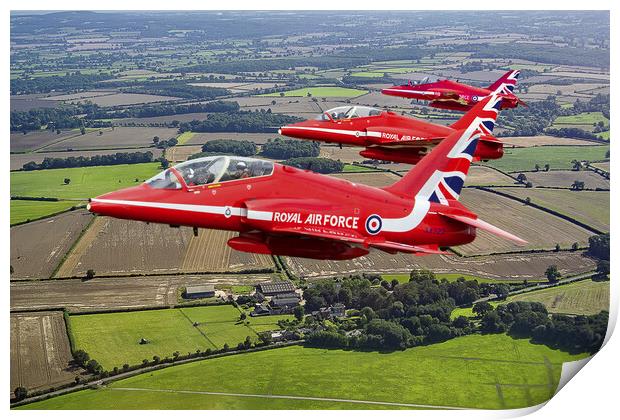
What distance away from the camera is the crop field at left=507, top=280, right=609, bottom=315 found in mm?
47875

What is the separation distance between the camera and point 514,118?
281 feet

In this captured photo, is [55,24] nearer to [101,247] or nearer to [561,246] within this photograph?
[101,247]

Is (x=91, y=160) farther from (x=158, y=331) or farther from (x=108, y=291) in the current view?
(x=158, y=331)

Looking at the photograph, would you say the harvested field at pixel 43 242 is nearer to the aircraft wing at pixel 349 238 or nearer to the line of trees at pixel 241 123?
the line of trees at pixel 241 123

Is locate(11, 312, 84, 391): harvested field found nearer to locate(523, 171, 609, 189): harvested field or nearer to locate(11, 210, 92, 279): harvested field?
locate(11, 210, 92, 279): harvested field

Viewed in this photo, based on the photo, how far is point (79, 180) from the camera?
213 ft

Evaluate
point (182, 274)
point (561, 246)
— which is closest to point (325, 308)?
point (182, 274)

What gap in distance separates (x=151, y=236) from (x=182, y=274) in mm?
5838

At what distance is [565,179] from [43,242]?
44.3m

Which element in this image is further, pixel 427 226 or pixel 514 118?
pixel 514 118

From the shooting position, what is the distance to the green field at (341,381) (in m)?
38.5

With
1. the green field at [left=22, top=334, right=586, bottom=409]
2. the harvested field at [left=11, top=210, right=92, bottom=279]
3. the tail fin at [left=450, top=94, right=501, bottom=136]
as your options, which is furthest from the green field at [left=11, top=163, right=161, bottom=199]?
the tail fin at [left=450, top=94, right=501, bottom=136]

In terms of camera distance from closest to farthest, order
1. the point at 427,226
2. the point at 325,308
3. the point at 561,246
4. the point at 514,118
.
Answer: the point at 427,226
the point at 325,308
the point at 561,246
the point at 514,118

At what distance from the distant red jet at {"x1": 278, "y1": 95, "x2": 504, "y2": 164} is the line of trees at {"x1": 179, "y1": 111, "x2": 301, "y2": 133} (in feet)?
162
